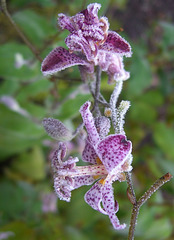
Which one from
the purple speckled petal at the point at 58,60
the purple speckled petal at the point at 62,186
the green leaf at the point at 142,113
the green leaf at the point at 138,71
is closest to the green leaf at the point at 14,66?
the green leaf at the point at 138,71

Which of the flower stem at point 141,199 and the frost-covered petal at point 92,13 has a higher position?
the frost-covered petal at point 92,13

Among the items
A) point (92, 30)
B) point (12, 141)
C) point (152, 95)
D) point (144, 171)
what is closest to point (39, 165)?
point (12, 141)

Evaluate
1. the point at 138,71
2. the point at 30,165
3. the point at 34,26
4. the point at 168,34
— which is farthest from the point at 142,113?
the point at 34,26

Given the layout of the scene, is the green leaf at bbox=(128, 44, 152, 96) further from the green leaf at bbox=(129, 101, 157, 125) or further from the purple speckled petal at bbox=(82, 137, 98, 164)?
the purple speckled petal at bbox=(82, 137, 98, 164)

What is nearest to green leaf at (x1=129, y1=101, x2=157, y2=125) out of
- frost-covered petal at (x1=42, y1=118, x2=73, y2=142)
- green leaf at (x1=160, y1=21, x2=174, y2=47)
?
green leaf at (x1=160, y1=21, x2=174, y2=47)

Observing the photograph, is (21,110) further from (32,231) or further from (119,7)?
(119,7)

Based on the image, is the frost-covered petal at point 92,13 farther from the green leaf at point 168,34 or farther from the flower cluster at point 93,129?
the green leaf at point 168,34
